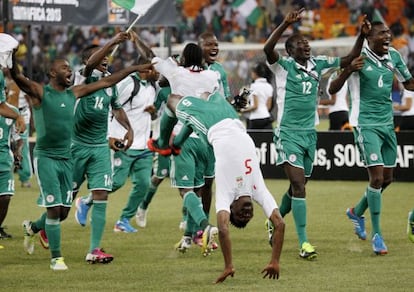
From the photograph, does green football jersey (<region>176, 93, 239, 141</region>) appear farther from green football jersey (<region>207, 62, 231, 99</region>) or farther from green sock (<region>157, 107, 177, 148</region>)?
green football jersey (<region>207, 62, 231, 99</region>)

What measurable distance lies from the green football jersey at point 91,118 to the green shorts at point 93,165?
3.5 inches

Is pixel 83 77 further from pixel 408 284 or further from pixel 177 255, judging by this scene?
pixel 408 284

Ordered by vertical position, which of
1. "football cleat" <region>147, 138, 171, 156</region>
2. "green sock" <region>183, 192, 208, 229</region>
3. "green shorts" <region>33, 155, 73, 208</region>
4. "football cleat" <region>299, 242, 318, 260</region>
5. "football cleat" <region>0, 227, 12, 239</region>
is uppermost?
"football cleat" <region>147, 138, 171, 156</region>

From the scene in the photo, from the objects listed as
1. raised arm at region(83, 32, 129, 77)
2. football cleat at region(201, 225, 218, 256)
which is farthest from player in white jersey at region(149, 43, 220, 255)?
raised arm at region(83, 32, 129, 77)

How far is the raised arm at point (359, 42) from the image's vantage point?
1212 centimetres

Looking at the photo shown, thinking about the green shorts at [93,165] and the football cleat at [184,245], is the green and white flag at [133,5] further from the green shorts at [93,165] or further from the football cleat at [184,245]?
the football cleat at [184,245]

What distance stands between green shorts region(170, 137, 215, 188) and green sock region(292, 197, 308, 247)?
1.22 meters

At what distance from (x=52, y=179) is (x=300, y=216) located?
114 inches

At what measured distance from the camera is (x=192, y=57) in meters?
11.9

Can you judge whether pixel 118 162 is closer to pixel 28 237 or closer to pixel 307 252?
pixel 28 237

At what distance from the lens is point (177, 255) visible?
12516 millimetres

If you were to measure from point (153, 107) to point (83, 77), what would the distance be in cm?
357

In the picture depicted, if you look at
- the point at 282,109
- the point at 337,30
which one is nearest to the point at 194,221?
the point at 282,109

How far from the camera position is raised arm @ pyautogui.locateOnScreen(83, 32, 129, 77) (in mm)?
11164
